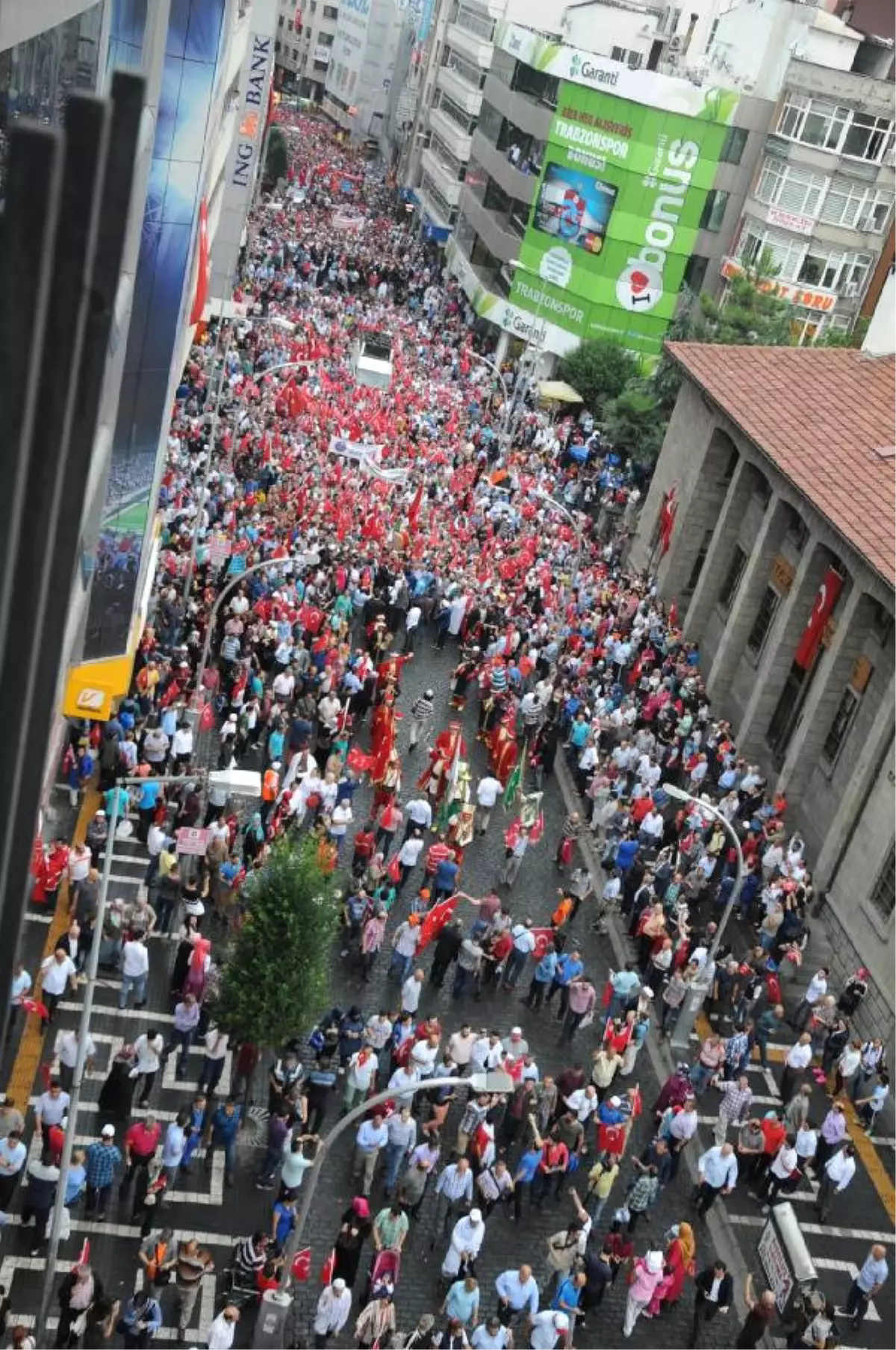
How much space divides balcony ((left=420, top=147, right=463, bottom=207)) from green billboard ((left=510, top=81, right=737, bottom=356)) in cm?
2159

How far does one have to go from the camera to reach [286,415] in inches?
1912

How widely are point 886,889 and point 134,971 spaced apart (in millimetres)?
13458

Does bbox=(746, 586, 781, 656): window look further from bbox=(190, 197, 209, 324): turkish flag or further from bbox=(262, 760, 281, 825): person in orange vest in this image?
bbox=(262, 760, 281, 825): person in orange vest

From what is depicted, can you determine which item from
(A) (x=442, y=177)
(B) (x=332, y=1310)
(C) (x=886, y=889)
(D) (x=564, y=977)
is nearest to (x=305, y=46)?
(A) (x=442, y=177)

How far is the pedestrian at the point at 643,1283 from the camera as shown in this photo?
1828 centimetres

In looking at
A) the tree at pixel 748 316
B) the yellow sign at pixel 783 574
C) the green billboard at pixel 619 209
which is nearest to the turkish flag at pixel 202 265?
the yellow sign at pixel 783 574

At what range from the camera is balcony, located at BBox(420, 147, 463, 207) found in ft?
289

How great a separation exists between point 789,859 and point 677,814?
104 inches

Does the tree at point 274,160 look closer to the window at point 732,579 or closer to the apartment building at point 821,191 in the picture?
the apartment building at point 821,191

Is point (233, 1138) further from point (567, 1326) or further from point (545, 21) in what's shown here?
point (545, 21)

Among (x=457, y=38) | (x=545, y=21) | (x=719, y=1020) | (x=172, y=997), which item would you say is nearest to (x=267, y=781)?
(x=172, y=997)

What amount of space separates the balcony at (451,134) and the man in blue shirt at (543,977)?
68.2m

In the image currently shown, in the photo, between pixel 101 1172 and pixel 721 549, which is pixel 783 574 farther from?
pixel 101 1172

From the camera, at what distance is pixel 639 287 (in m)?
65.4
